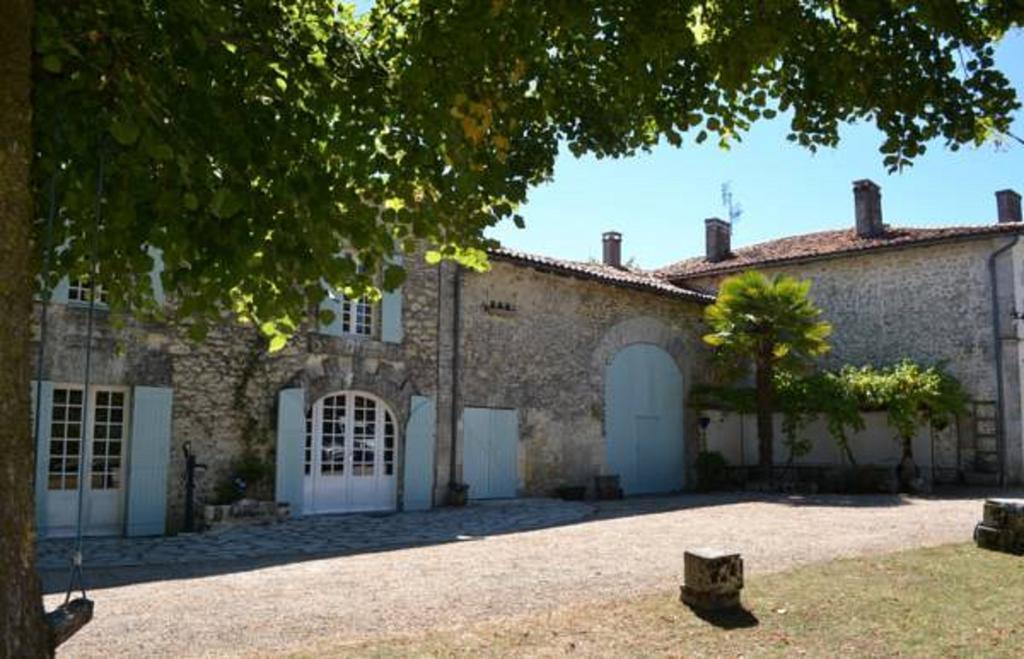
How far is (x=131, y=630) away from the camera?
18.5 feet

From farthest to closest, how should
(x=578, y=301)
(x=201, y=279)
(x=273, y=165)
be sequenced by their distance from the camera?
(x=578, y=301), (x=201, y=279), (x=273, y=165)

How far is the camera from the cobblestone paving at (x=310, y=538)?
9078mm

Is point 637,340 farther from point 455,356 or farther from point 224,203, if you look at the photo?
point 224,203

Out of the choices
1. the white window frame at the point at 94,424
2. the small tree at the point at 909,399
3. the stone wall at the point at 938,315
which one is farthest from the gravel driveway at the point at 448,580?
the stone wall at the point at 938,315

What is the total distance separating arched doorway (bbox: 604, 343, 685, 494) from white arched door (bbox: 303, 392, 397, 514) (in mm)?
5128

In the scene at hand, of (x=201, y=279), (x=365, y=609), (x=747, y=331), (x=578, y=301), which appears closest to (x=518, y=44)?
(x=201, y=279)

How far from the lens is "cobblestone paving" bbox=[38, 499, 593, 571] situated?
908cm

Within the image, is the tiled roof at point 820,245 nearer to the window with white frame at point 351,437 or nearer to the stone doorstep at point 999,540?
the stone doorstep at point 999,540

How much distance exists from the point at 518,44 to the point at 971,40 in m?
2.23

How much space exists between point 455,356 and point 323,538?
5.13 metres

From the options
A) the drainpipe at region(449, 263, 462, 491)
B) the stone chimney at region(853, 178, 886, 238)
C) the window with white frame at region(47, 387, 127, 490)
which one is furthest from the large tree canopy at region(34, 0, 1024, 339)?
the stone chimney at region(853, 178, 886, 238)

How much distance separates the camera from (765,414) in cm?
1819

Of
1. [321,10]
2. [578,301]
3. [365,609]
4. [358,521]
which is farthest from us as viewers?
[578,301]

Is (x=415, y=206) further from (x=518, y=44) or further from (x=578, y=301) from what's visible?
(x=578, y=301)
